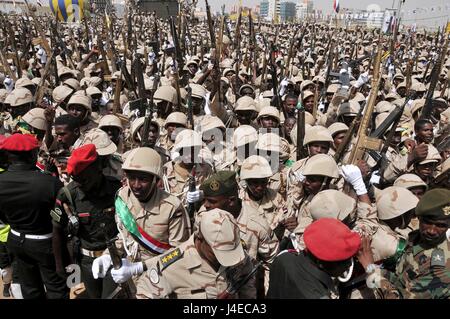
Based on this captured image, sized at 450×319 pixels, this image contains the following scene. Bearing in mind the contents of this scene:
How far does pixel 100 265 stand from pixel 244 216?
4.37 feet

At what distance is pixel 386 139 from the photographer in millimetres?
5070

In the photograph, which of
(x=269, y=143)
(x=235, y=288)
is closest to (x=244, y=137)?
(x=269, y=143)

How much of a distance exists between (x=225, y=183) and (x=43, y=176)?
183 cm

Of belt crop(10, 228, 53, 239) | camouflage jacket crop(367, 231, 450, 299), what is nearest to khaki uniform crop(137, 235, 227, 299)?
camouflage jacket crop(367, 231, 450, 299)

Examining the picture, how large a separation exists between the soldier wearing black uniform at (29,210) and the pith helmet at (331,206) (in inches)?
99.6

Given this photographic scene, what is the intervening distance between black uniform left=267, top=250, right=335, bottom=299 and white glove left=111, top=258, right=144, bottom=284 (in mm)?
1085

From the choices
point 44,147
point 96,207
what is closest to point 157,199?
point 96,207

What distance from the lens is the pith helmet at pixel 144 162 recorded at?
2957mm

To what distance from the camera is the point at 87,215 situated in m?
3.21

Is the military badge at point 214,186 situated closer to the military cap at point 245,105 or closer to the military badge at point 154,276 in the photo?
the military badge at point 154,276

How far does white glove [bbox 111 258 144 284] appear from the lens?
2682mm

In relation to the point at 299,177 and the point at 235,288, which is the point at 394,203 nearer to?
the point at 299,177
